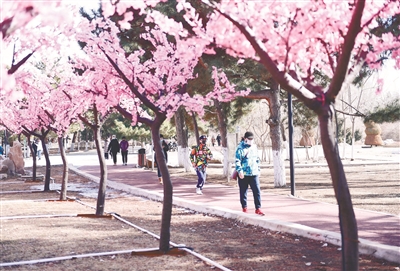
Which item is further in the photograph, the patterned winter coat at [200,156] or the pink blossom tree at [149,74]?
the patterned winter coat at [200,156]

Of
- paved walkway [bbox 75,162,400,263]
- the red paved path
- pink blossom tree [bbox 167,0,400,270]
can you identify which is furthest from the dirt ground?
pink blossom tree [bbox 167,0,400,270]

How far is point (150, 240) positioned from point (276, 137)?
9.25 metres

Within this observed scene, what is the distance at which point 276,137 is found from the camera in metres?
16.1

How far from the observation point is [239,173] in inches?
376

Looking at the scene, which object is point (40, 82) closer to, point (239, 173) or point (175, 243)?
point (239, 173)

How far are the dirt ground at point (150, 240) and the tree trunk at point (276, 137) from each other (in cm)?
283

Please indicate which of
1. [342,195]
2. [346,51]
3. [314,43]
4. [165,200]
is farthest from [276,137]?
[346,51]

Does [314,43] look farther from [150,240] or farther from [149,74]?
[150,240]

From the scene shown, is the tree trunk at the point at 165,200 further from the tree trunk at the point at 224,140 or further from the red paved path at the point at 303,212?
the tree trunk at the point at 224,140

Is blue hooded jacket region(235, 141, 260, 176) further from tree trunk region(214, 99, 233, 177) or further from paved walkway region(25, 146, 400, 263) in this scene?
tree trunk region(214, 99, 233, 177)

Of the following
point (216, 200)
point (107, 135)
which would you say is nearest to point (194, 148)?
point (216, 200)

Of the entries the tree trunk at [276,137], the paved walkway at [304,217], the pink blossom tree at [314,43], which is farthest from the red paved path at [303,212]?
the pink blossom tree at [314,43]

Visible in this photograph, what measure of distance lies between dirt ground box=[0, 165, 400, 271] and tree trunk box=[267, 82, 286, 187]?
283 cm

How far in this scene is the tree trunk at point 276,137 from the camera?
15.7 metres
